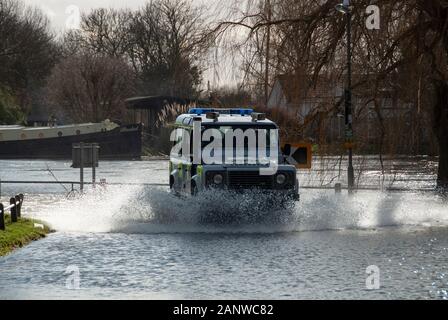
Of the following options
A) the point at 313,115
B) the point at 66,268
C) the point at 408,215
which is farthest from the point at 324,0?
the point at 66,268

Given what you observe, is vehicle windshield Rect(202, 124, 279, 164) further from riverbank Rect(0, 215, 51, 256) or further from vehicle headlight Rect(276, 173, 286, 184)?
riverbank Rect(0, 215, 51, 256)

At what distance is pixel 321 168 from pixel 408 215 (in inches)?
194

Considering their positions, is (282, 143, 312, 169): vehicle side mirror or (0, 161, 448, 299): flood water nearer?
(0, 161, 448, 299): flood water

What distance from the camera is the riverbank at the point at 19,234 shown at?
19.2m

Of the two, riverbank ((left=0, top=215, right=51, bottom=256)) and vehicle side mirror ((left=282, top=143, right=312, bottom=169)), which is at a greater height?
vehicle side mirror ((left=282, top=143, right=312, bottom=169))

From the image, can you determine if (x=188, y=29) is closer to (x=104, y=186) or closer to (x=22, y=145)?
(x=104, y=186)

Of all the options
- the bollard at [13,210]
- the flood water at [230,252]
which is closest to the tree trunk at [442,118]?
the flood water at [230,252]

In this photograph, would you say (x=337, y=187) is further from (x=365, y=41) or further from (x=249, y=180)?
(x=249, y=180)

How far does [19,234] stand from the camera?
20828 millimetres

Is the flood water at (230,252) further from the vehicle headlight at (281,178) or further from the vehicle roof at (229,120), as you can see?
the vehicle roof at (229,120)

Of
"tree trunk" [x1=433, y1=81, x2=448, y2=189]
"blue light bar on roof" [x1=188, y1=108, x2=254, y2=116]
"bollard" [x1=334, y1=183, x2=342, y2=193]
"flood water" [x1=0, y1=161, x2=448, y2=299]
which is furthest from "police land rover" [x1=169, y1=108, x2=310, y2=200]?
"bollard" [x1=334, y1=183, x2=342, y2=193]

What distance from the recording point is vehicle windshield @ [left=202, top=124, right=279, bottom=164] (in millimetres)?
23734

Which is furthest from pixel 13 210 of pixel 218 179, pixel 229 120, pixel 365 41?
pixel 365 41

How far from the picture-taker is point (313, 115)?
3231cm
